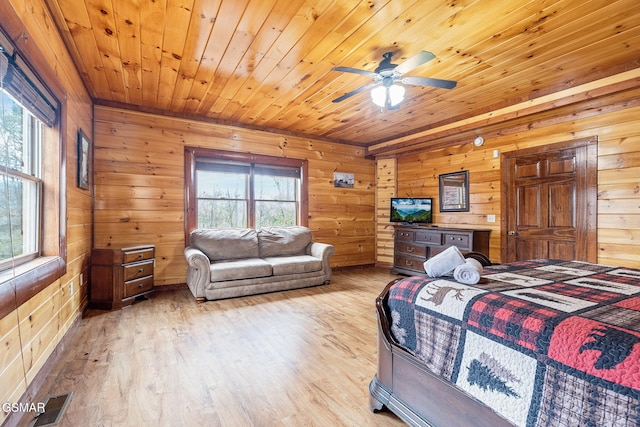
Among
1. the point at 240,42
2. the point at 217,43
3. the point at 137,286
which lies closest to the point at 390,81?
the point at 240,42

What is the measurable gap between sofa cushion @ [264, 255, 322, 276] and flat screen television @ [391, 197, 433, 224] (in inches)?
78.4

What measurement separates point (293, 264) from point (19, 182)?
2964 millimetres

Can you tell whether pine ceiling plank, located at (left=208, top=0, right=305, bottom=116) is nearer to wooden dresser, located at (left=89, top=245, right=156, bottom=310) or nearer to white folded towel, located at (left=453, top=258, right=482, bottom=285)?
white folded towel, located at (left=453, top=258, right=482, bottom=285)

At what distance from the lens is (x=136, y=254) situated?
3.63 metres

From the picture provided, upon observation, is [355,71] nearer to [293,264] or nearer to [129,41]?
[129,41]

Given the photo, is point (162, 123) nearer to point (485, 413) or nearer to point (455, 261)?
point (455, 261)

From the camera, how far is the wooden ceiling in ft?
6.97

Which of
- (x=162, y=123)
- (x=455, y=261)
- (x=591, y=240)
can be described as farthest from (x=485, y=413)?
(x=162, y=123)

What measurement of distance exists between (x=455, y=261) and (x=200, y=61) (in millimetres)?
2819

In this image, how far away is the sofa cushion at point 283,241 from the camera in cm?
471

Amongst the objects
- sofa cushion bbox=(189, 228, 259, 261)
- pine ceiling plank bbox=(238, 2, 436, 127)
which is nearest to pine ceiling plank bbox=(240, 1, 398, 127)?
pine ceiling plank bbox=(238, 2, 436, 127)

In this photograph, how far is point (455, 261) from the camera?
1679 millimetres

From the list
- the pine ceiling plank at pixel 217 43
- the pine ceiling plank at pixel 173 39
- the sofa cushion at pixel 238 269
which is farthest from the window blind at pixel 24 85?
the sofa cushion at pixel 238 269

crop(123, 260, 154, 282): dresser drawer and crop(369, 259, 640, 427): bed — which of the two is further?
crop(123, 260, 154, 282): dresser drawer
